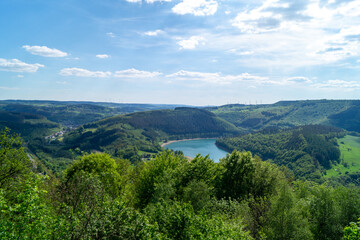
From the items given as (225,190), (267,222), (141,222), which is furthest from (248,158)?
(141,222)

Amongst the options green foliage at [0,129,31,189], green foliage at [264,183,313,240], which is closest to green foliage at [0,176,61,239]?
green foliage at [0,129,31,189]

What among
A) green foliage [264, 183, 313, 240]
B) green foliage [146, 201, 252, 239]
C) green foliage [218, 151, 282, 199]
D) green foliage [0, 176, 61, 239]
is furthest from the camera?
green foliage [218, 151, 282, 199]

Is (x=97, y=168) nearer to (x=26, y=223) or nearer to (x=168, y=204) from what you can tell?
(x=168, y=204)

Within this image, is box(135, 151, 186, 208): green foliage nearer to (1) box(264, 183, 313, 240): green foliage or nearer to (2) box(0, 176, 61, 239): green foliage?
(1) box(264, 183, 313, 240): green foliage

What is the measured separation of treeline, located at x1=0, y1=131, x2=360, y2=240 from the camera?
14180mm

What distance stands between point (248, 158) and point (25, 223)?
39.8 metres

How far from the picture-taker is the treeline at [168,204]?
14180mm

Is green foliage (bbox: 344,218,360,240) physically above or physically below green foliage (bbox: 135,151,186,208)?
above

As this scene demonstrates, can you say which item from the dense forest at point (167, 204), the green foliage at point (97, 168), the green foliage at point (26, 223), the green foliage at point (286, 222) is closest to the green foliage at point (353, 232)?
the dense forest at point (167, 204)

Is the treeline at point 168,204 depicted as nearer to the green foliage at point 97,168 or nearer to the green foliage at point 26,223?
the green foliage at point 26,223

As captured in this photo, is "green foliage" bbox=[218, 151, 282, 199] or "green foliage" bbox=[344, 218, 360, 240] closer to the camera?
"green foliage" bbox=[344, 218, 360, 240]

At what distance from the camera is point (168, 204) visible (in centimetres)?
2716

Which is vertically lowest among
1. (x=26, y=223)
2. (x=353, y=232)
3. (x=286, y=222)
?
(x=286, y=222)

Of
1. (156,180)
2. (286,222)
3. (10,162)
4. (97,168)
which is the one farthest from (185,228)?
(97,168)
